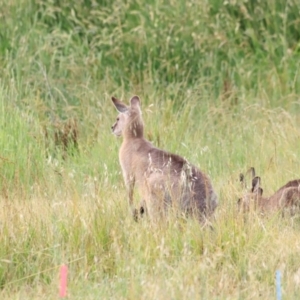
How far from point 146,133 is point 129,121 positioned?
1376 mm

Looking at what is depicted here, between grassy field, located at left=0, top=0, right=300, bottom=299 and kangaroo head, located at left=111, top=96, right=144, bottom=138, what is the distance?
1.52ft

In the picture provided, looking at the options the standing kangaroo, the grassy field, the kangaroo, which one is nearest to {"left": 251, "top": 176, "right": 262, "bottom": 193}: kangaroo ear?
the kangaroo

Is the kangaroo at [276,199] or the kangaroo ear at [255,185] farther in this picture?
the kangaroo ear at [255,185]

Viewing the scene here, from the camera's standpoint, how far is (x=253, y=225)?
21.2 ft

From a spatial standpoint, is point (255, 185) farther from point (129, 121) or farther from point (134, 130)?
point (129, 121)

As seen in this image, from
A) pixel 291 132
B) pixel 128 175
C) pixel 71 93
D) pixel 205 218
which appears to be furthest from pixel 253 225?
pixel 71 93

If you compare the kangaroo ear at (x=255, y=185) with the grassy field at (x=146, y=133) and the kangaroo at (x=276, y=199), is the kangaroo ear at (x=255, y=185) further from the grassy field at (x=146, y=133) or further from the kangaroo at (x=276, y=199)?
the grassy field at (x=146, y=133)

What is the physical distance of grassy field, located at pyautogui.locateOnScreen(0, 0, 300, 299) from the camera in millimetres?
6031

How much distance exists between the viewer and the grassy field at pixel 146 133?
603cm

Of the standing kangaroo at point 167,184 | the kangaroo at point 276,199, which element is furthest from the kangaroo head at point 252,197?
the standing kangaroo at point 167,184

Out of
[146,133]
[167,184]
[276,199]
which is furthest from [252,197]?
[146,133]

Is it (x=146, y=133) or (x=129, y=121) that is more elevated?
(x=129, y=121)

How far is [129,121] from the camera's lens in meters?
8.45

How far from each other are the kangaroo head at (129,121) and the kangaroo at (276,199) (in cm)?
123
